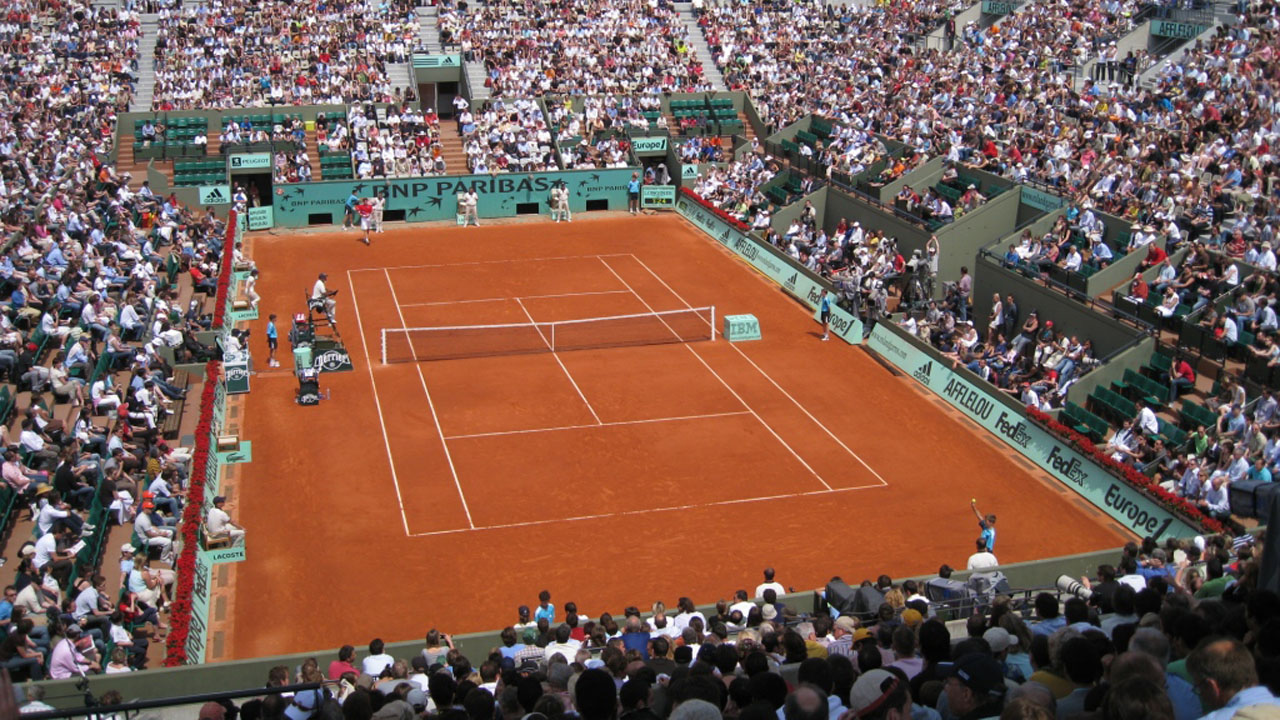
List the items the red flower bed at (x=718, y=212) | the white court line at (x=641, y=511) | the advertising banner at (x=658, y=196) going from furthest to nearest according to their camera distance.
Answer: the advertising banner at (x=658, y=196) < the red flower bed at (x=718, y=212) < the white court line at (x=641, y=511)

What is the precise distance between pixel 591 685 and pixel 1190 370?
2257 cm

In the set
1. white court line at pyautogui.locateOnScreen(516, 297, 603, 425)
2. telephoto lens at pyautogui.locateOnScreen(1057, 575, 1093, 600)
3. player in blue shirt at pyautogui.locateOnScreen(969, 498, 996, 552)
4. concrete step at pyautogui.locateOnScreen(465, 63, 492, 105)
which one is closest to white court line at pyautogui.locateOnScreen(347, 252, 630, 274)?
white court line at pyautogui.locateOnScreen(516, 297, 603, 425)

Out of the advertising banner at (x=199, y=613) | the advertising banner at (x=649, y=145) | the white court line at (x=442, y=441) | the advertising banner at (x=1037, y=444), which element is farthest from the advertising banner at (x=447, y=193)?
the advertising banner at (x=199, y=613)

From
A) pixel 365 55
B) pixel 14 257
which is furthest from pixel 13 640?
pixel 365 55

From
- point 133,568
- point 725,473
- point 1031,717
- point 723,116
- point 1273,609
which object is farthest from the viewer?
point 723,116

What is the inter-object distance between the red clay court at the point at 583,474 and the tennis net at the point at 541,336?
109mm

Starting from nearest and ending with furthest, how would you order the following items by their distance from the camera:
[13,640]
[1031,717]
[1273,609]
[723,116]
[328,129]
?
1. [1031,717]
2. [1273,609]
3. [13,640]
4. [328,129]
5. [723,116]

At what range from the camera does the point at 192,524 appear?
21938 mm

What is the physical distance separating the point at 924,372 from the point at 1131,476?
323 inches

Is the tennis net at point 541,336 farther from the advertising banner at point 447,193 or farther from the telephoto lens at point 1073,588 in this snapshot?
the telephoto lens at point 1073,588

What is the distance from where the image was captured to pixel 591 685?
28.3 ft

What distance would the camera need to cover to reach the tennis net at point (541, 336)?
33.9m

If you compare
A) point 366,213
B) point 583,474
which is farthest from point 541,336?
point 366,213

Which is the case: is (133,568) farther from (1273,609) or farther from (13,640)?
(1273,609)
